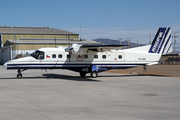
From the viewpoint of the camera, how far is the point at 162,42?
25406 millimetres

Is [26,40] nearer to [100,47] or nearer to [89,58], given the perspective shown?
[89,58]

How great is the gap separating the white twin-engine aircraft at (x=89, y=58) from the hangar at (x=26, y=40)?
46.0 m

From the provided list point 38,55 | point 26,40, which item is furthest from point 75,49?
point 26,40

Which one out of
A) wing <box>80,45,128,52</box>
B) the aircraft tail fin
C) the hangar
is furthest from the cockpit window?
the hangar

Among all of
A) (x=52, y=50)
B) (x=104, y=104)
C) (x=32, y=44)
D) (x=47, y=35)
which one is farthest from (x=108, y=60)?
(x=47, y=35)

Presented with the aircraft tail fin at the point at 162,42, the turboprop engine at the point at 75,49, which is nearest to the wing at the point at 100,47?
the turboprop engine at the point at 75,49

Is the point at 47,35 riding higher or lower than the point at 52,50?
higher

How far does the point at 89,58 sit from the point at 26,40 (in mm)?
55260

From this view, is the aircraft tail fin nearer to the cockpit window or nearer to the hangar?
the cockpit window

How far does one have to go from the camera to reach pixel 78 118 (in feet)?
24.3

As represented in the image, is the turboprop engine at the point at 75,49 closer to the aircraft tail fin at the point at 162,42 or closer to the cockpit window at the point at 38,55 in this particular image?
the cockpit window at the point at 38,55

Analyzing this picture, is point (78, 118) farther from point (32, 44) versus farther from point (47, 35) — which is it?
point (47, 35)

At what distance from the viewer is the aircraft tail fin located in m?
25.2

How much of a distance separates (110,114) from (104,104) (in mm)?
1869
